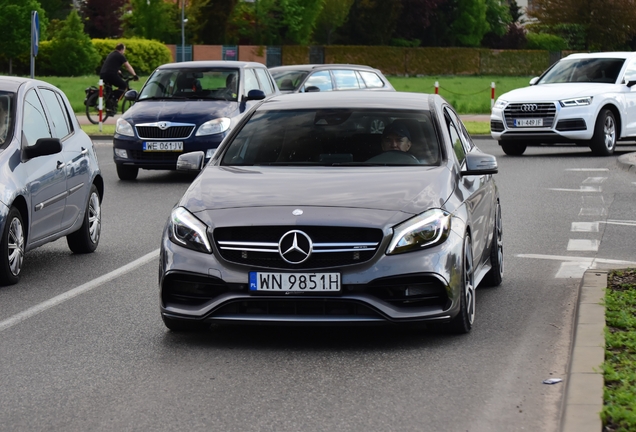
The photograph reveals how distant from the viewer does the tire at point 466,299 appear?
25.6 feet

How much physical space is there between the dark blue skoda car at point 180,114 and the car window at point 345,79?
259 inches

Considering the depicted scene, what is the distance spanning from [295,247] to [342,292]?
1.15 ft

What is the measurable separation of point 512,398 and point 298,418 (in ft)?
3.50

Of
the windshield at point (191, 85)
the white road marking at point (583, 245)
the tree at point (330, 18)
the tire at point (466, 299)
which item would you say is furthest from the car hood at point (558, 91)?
the tree at point (330, 18)

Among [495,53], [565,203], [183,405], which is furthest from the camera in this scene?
[495,53]

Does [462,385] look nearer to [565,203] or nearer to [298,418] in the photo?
[298,418]

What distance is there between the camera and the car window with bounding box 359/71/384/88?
28375mm

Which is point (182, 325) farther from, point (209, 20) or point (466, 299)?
point (209, 20)

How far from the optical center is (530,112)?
24094 millimetres

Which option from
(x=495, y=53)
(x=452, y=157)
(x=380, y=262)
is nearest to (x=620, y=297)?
(x=452, y=157)

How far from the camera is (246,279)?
740 centimetres

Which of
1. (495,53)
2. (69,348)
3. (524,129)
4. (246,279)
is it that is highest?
(246,279)

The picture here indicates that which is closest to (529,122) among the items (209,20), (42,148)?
(42,148)

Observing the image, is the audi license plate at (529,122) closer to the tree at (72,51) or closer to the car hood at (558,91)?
the car hood at (558,91)
